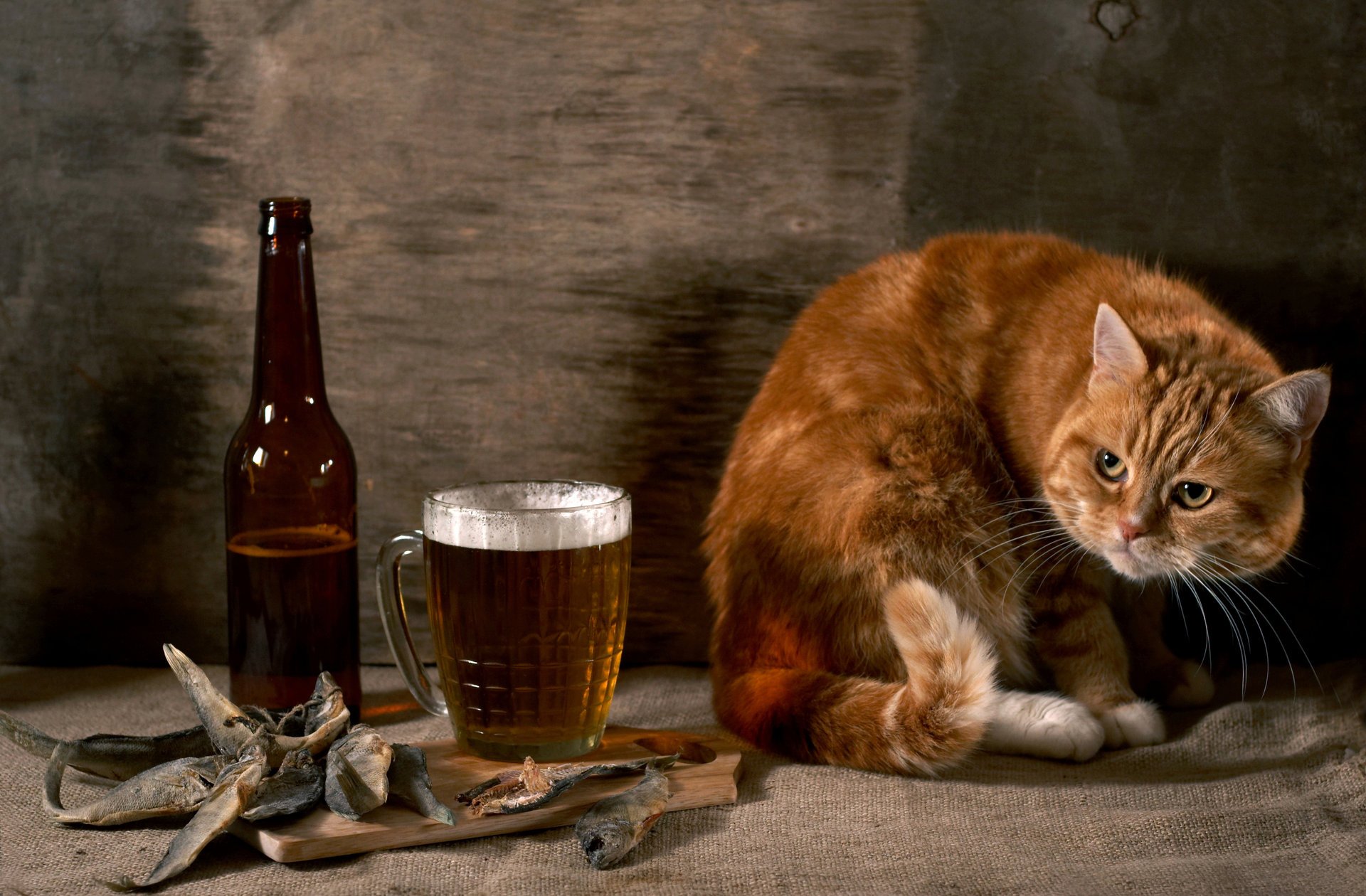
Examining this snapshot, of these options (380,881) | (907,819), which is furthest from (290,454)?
(907,819)

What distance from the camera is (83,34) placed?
1.69 meters

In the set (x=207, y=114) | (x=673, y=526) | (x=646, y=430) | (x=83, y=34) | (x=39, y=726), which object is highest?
(x=83, y=34)

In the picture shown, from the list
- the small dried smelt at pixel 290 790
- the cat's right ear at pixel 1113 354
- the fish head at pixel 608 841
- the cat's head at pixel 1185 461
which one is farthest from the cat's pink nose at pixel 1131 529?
the small dried smelt at pixel 290 790

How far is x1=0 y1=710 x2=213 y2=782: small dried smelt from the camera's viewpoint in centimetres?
131

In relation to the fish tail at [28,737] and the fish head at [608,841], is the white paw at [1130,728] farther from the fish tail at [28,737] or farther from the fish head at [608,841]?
the fish tail at [28,737]

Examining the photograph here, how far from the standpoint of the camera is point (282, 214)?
4.74ft

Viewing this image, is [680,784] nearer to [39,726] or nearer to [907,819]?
[907,819]

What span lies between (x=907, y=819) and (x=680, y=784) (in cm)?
25

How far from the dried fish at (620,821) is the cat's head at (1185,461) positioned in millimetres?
633

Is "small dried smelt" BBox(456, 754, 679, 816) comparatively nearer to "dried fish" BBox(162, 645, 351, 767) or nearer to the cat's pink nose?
"dried fish" BBox(162, 645, 351, 767)

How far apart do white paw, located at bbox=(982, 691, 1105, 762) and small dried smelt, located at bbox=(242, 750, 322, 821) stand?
77 centimetres

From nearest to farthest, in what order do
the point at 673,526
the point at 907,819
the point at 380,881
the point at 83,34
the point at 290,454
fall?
the point at 380,881 → the point at 907,819 → the point at 290,454 → the point at 83,34 → the point at 673,526

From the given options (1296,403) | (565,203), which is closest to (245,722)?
(565,203)

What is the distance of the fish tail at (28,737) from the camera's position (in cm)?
132
